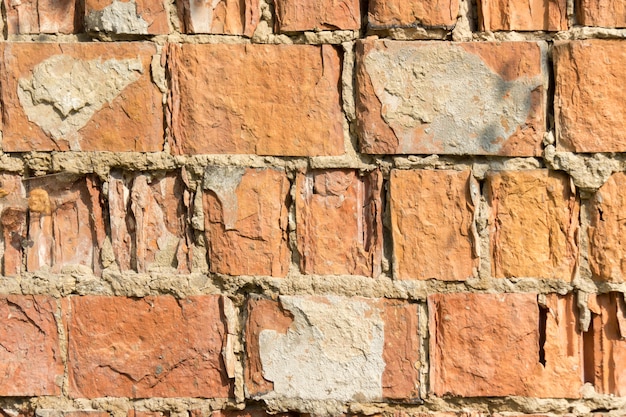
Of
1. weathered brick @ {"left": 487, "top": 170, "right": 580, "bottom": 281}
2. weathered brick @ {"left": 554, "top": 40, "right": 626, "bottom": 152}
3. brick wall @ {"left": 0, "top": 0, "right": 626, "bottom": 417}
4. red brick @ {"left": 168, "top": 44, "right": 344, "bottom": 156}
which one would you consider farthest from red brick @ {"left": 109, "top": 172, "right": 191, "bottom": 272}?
weathered brick @ {"left": 554, "top": 40, "right": 626, "bottom": 152}

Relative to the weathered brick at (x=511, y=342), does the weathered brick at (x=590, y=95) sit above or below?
above

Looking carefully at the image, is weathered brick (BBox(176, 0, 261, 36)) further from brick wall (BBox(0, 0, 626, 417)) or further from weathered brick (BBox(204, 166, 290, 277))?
weathered brick (BBox(204, 166, 290, 277))

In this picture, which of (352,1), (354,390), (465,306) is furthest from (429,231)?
(352,1)

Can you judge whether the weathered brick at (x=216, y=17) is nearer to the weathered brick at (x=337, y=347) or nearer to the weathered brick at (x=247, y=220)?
the weathered brick at (x=247, y=220)

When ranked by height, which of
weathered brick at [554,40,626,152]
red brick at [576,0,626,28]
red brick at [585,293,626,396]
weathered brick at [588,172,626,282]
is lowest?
red brick at [585,293,626,396]

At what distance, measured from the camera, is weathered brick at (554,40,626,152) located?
3.82 ft

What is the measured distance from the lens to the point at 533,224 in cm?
119

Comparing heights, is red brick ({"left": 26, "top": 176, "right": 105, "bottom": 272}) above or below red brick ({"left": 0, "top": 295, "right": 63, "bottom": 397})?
above

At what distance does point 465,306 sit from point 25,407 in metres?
0.81

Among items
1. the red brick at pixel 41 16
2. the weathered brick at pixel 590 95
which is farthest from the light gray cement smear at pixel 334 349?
the red brick at pixel 41 16

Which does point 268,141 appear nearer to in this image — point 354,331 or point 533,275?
point 354,331

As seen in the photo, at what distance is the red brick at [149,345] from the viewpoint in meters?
1.23

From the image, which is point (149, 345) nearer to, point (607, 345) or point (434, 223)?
point (434, 223)

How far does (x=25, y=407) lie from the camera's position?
1.25 meters
